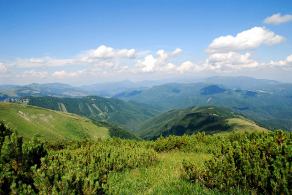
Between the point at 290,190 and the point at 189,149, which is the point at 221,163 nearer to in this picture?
the point at 290,190

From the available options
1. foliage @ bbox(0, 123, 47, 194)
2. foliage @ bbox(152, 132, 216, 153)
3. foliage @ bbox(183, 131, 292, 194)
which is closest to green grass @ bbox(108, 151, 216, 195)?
foliage @ bbox(183, 131, 292, 194)

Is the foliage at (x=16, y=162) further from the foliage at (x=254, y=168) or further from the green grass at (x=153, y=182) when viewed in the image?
the foliage at (x=254, y=168)

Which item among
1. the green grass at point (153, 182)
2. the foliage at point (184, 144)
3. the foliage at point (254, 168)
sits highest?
the foliage at point (254, 168)

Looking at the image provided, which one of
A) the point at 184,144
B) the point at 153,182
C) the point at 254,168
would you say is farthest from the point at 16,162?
the point at 184,144

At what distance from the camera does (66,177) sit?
705 centimetres

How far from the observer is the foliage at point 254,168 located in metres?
8.45

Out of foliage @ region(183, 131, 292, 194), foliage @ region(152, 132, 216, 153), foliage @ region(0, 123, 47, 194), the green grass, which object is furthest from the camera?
foliage @ region(152, 132, 216, 153)

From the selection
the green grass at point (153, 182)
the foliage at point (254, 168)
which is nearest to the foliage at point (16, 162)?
the green grass at point (153, 182)

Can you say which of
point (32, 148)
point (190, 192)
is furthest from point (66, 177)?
point (190, 192)

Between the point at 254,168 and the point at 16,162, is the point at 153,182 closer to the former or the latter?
the point at 254,168

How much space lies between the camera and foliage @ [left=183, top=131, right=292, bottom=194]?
845 centimetres

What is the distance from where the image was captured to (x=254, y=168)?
9273mm

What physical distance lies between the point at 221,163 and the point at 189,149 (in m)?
13.0

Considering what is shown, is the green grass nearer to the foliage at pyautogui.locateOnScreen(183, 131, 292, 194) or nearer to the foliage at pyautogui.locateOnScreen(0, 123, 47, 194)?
the foliage at pyautogui.locateOnScreen(183, 131, 292, 194)
